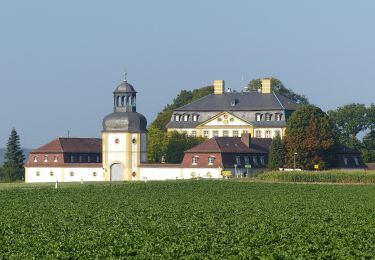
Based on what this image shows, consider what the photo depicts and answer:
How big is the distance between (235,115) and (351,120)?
2060 centimetres

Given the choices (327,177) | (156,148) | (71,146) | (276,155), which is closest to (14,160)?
(71,146)

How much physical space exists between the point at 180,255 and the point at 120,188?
49.2m

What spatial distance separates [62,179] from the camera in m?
124

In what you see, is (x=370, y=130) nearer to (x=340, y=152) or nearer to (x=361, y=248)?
(x=340, y=152)

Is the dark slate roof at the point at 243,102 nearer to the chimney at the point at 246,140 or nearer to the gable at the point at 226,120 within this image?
the gable at the point at 226,120

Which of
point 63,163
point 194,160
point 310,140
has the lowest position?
point 194,160

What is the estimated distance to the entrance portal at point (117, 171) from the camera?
12081cm

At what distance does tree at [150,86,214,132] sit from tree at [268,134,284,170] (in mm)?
33448

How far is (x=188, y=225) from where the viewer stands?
145ft

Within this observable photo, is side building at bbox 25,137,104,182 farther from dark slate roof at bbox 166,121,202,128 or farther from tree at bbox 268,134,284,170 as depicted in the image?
dark slate roof at bbox 166,121,202,128

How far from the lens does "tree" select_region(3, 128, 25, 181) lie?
136875 millimetres

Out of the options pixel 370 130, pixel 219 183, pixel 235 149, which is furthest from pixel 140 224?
pixel 370 130

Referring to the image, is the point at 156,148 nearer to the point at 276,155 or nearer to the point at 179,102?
the point at 276,155

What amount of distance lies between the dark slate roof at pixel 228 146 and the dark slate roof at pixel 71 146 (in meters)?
15.3
